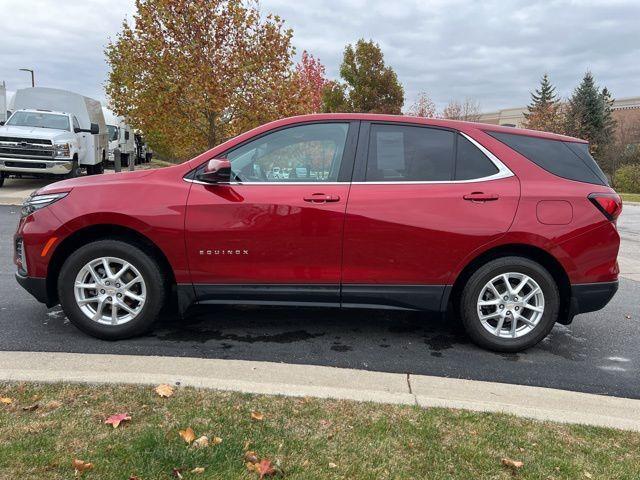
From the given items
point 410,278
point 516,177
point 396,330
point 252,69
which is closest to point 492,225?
point 516,177

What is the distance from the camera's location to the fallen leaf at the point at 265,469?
231cm

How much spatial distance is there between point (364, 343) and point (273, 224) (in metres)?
1.28

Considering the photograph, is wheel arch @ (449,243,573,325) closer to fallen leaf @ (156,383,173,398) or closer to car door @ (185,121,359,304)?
car door @ (185,121,359,304)

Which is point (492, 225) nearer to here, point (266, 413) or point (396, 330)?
point (396, 330)

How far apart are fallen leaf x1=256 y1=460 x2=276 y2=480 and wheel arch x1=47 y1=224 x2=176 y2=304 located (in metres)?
1.98

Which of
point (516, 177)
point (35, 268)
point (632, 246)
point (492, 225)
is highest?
point (516, 177)

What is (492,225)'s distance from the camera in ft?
12.7

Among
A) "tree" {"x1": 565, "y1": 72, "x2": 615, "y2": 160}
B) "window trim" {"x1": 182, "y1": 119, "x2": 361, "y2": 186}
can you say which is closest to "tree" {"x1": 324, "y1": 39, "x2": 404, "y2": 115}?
"tree" {"x1": 565, "y1": 72, "x2": 615, "y2": 160}

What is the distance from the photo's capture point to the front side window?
396 cm

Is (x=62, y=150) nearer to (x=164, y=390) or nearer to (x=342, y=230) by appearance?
(x=342, y=230)

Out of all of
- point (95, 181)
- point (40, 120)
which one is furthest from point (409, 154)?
point (40, 120)

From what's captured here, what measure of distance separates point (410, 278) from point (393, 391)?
38.1 inches

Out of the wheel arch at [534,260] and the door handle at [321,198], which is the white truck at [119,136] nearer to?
the door handle at [321,198]

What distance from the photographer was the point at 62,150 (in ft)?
44.9
